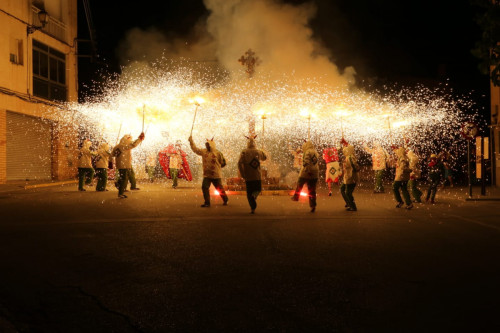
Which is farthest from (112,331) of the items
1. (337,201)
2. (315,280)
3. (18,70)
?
(18,70)

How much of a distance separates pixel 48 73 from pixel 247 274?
827 inches

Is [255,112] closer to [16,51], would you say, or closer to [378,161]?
[378,161]

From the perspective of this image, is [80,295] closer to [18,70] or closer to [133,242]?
[133,242]

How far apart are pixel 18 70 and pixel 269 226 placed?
16.7 meters

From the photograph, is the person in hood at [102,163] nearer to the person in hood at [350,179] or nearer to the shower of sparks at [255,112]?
the shower of sparks at [255,112]

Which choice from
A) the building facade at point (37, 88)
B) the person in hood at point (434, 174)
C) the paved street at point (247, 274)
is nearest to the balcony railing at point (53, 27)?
the building facade at point (37, 88)

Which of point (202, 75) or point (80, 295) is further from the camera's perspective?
point (202, 75)

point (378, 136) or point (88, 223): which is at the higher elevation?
point (378, 136)

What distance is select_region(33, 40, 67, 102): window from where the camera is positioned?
21484 mm

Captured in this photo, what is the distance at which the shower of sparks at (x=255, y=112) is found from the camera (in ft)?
56.7

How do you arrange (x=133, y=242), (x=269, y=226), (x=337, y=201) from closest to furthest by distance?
(x=133, y=242)
(x=269, y=226)
(x=337, y=201)

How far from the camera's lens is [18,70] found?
1998 centimetres

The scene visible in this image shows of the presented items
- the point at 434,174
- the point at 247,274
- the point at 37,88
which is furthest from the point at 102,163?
the point at 247,274

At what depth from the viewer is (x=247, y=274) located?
482 centimetres
